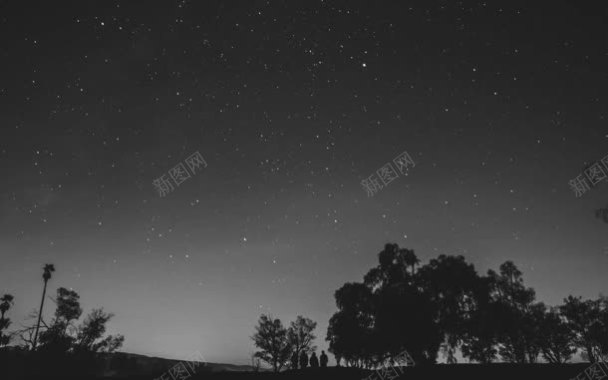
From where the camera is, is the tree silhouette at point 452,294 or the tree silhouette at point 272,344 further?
the tree silhouette at point 272,344

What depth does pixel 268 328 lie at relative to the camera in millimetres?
67188

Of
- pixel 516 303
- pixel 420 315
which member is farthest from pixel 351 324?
pixel 516 303

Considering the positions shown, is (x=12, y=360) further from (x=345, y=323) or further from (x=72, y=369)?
(x=345, y=323)

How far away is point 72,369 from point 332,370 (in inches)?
1309

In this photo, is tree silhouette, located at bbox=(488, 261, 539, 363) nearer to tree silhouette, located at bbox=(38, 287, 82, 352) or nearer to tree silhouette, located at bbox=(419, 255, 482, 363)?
tree silhouette, located at bbox=(419, 255, 482, 363)

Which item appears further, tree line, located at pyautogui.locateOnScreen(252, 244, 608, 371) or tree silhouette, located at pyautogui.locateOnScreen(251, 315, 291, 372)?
tree silhouette, located at pyautogui.locateOnScreen(251, 315, 291, 372)

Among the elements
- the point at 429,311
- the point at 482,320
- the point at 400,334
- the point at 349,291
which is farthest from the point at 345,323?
the point at 482,320

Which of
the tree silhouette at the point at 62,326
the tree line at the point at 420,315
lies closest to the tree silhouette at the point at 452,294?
the tree line at the point at 420,315

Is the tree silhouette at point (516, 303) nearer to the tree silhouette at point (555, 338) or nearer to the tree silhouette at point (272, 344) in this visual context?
the tree silhouette at point (555, 338)

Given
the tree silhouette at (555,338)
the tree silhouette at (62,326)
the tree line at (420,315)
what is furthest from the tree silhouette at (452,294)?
the tree silhouette at (62,326)

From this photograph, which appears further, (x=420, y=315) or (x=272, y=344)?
(x=272, y=344)

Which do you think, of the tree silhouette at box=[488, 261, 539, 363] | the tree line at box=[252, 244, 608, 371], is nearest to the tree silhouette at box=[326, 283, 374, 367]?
the tree line at box=[252, 244, 608, 371]

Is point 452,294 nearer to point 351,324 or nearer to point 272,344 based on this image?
point 351,324

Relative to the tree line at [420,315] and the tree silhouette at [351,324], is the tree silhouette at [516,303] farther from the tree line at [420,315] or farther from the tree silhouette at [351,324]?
the tree silhouette at [351,324]
